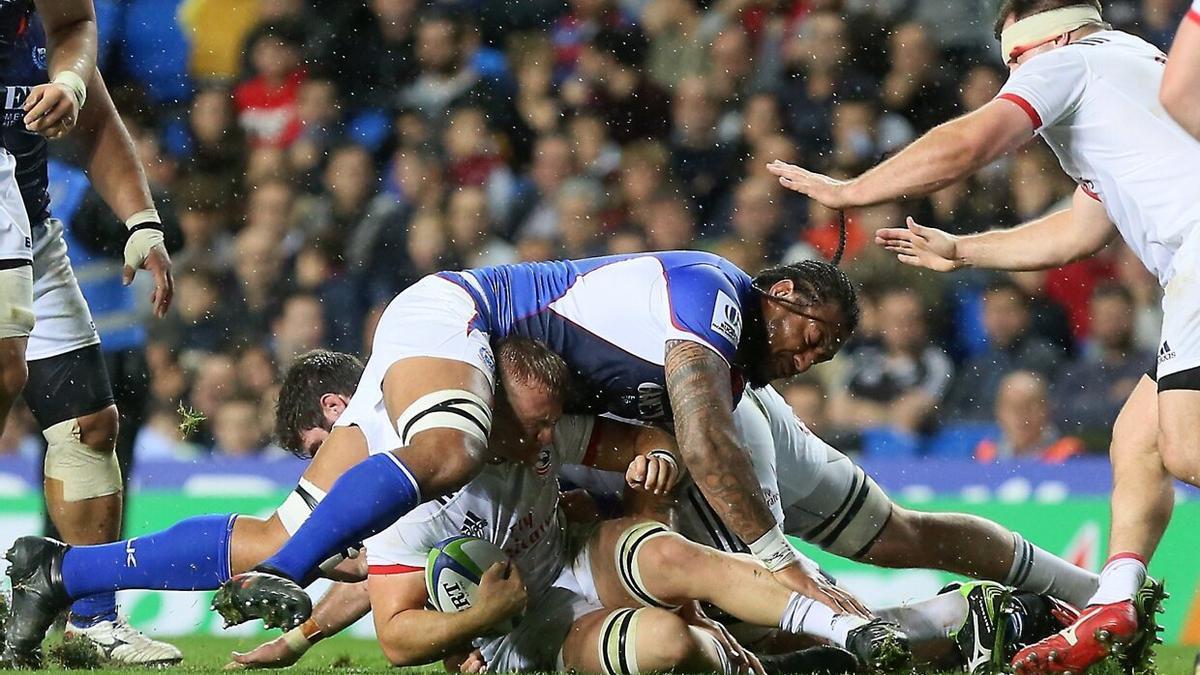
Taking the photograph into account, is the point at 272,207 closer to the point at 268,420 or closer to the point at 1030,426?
the point at 268,420

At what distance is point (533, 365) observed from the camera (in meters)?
4.70

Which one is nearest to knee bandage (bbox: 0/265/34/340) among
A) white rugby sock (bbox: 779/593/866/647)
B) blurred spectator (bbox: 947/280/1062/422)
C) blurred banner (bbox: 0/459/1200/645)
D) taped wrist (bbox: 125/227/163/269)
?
taped wrist (bbox: 125/227/163/269)

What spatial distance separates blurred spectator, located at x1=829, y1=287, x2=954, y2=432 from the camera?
8367mm

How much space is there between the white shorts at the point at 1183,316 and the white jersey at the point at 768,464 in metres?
1.15

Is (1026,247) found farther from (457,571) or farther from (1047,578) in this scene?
(457,571)

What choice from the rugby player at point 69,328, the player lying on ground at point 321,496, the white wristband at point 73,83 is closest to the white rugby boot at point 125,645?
the rugby player at point 69,328

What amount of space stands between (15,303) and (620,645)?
6.52ft

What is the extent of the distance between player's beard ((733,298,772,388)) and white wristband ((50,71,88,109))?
2.13 meters

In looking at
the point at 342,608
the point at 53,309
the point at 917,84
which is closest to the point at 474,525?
the point at 342,608

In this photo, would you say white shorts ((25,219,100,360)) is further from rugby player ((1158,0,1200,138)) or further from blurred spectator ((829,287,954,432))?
blurred spectator ((829,287,954,432))

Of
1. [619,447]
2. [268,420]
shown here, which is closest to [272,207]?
[268,420]

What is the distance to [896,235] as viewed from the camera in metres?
4.97

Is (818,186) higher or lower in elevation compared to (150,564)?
higher

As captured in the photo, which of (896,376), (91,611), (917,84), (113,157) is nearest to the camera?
(91,611)
